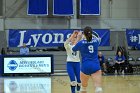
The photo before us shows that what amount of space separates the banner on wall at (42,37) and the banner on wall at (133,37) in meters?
1.37

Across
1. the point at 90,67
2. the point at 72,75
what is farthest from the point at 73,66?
the point at 90,67

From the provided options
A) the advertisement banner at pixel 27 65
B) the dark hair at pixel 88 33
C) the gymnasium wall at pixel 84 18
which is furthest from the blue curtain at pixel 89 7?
the dark hair at pixel 88 33

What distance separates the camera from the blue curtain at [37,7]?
27.0 metres

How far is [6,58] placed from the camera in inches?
853

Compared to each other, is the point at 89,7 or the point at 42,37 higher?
the point at 89,7

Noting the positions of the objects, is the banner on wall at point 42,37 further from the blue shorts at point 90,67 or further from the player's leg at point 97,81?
the player's leg at point 97,81

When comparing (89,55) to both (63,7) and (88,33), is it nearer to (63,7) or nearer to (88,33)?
(88,33)

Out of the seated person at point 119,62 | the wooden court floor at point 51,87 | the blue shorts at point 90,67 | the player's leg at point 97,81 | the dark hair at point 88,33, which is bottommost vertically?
the wooden court floor at point 51,87

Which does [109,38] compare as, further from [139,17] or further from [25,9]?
[25,9]

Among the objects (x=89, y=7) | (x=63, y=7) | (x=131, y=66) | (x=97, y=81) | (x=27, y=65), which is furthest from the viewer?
(x=89, y=7)

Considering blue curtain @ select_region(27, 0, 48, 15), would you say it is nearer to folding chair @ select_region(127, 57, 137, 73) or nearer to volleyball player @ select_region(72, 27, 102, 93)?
folding chair @ select_region(127, 57, 137, 73)

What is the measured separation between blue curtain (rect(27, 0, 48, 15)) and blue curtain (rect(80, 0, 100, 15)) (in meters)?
2.51

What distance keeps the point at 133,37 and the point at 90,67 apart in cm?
1888

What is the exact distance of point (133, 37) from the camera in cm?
2692
